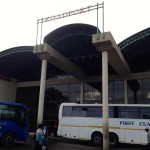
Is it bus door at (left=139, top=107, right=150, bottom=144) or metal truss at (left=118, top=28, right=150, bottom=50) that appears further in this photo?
metal truss at (left=118, top=28, right=150, bottom=50)

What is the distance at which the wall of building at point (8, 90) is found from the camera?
2871 centimetres

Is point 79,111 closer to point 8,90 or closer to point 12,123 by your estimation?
point 12,123

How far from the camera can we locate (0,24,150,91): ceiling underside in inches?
760

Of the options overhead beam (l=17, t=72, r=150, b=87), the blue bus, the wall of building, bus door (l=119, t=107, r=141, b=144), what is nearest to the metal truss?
overhead beam (l=17, t=72, r=150, b=87)

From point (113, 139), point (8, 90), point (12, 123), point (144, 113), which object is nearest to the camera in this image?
point (12, 123)

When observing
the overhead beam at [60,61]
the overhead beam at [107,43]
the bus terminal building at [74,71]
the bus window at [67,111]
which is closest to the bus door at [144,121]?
the overhead beam at [107,43]

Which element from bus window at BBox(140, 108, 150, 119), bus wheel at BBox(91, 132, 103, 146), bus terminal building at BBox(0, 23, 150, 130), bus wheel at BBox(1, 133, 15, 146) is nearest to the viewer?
bus wheel at BBox(1, 133, 15, 146)

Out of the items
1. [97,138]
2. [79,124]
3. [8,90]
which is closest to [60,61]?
[79,124]

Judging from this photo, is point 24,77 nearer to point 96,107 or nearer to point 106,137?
point 96,107

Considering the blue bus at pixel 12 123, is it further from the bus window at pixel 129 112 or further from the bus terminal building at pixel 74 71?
the bus window at pixel 129 112

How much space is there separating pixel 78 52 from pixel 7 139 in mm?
10715

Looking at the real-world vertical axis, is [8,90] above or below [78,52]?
below

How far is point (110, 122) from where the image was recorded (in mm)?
16688

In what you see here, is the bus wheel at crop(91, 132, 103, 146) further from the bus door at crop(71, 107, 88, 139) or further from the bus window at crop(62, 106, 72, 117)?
the bus window at crop(62, 106, 72, 117)
